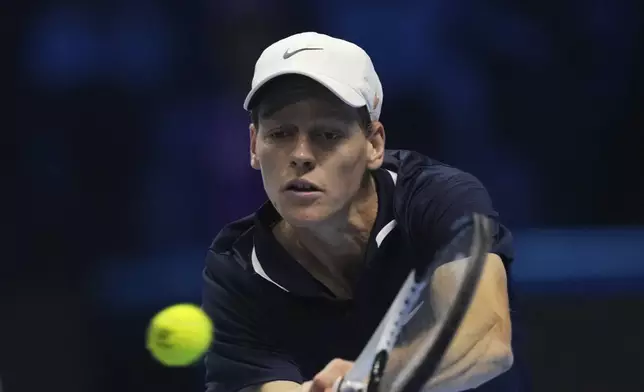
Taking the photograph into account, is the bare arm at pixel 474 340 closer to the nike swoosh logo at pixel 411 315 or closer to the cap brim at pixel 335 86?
the nike swoosh logo at pixel 411 315

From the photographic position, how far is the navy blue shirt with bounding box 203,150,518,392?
1.49m

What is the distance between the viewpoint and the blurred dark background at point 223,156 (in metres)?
2.51

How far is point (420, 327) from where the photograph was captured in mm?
1193

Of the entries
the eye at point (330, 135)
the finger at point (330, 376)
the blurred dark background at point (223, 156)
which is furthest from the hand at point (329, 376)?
the blurred dark background at point (223, 156)

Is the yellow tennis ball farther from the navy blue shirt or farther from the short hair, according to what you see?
the short hair

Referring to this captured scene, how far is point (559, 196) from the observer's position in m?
2.63

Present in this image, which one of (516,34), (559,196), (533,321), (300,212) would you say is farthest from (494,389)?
(516,34)

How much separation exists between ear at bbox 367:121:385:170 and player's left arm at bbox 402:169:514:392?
4.6 inches

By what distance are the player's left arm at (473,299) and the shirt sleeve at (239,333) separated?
1.07ft

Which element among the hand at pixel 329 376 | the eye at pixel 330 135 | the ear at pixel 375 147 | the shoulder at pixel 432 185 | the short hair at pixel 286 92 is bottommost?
the hand at pixel 329 376

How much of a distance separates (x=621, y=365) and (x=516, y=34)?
1002mm

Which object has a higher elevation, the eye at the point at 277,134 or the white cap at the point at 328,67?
the white cap at the point at 328,67

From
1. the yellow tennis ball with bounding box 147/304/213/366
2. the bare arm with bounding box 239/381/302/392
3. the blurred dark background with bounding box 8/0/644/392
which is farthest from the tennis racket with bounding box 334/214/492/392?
the blurred dark background with bounding box 8/0/644/392

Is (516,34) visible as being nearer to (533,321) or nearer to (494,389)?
(533,321)
